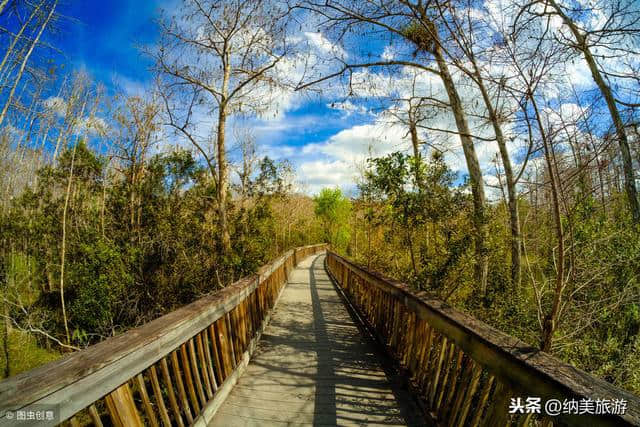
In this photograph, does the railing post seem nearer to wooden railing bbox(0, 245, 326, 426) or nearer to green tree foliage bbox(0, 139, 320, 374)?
wooden railing bbox(0, 245, 326, 426)

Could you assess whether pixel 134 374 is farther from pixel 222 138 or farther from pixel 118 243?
pixel 118 243

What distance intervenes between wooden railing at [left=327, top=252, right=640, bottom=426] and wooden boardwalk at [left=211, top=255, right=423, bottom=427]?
31 centimetres

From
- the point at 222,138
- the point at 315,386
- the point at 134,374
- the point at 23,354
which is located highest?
the point at 222,138

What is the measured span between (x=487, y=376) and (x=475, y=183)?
3448mm

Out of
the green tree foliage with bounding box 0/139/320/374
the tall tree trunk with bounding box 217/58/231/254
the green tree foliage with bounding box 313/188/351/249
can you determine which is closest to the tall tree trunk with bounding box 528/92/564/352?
the tall tree trunk with bounding box 217/58/231/254

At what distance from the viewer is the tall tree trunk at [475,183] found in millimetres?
4301

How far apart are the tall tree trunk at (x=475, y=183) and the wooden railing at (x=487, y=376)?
1640mm

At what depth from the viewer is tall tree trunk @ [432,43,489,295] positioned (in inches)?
169

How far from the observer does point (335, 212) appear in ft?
116

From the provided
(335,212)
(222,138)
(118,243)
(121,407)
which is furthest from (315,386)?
(335,212)

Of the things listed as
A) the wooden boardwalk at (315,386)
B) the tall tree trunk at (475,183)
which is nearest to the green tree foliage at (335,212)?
the tall tree trunk at (475,183)

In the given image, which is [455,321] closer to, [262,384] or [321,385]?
[321,385]

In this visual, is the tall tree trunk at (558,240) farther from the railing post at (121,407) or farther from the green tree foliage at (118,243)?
the green tree foliage at (118,243)

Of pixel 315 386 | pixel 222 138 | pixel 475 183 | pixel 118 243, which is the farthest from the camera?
pixel 118 243
